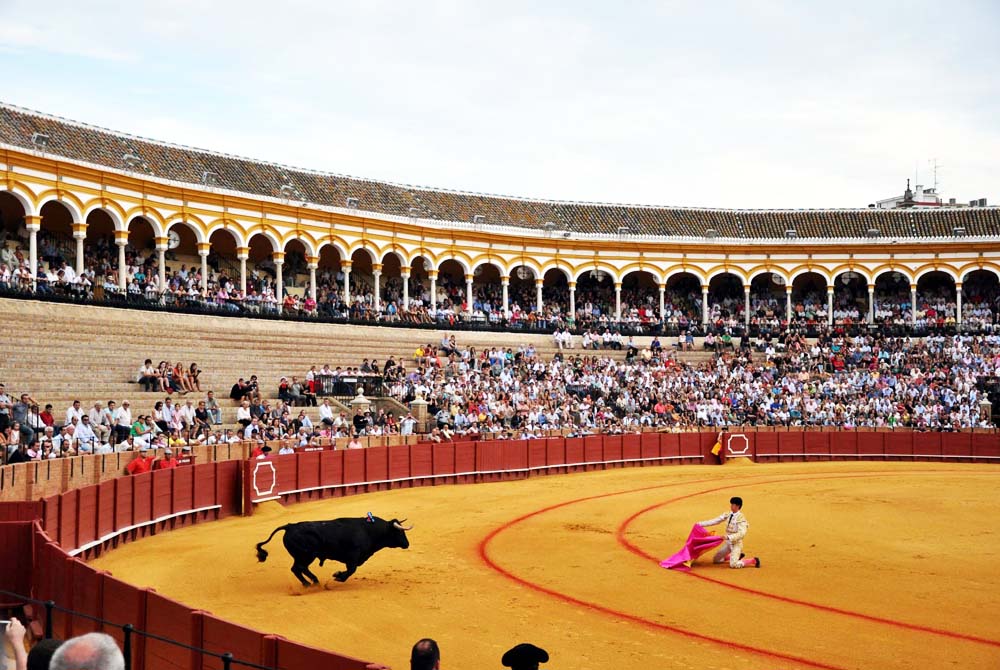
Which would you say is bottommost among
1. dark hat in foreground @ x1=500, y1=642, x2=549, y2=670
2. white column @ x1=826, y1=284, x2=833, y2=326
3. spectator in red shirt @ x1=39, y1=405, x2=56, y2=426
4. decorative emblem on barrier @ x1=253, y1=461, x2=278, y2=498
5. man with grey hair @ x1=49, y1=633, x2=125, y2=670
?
decorative emblem on barrier @ x1=253, y1=461, x2=278, y2=498

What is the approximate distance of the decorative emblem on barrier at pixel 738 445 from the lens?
98.3 feet

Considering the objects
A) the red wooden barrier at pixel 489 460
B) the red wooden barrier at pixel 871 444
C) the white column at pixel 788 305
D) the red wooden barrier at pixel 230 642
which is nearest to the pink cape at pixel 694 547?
the red wooden barrier at pixel 230 642

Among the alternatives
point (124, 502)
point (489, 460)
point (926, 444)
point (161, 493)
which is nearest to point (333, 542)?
point (124, 502)

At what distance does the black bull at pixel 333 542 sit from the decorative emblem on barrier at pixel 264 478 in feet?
23.3

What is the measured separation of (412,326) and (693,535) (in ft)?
81.3

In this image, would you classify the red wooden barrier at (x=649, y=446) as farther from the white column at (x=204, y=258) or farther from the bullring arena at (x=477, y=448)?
the white column at (x=204, y=258)

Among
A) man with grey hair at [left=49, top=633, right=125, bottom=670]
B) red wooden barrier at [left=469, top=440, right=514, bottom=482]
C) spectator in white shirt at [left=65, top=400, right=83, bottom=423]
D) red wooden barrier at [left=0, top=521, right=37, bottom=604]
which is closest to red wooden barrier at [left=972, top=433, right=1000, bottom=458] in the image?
red wooden barrier at [left=469, top=440, right=514, bottom=482]

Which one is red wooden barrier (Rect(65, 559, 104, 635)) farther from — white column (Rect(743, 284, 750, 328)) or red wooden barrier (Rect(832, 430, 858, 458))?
white column (Rect(743, 284, 750, 328))

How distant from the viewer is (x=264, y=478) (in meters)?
19.1

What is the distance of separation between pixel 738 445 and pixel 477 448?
898cm

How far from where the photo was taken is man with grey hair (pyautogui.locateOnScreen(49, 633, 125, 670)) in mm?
3061

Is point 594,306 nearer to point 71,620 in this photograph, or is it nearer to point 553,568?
point 553,568

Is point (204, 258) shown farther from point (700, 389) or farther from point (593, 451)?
point (700, 389)

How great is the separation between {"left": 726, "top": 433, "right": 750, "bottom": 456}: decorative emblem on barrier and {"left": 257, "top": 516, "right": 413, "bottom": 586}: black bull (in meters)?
19.6
